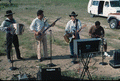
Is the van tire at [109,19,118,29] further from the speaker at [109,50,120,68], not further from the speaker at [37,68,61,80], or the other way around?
the speaker at [37,68,61,80]

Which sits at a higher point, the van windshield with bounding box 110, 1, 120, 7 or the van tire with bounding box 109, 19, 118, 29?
the van windshield with bounding box 110, 1, 120, 7

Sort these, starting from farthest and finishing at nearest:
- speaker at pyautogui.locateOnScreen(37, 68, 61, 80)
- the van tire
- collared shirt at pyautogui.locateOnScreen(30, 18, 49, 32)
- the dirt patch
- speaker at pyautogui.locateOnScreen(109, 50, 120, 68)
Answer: the van tire
collared shirt at pyautogui.locateOnScreen(30, 18, 49, 32)
the dirt patch
speaker at pyautogui.locateOnScreen(109, 50, 120, 68)
speaker at pyautogui.locateOnScreen(37, 68, 61, 80)

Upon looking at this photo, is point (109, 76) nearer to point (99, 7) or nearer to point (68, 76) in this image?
point (68, 76)

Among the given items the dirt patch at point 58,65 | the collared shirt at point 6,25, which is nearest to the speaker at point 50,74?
the dirt patch at point 58,65

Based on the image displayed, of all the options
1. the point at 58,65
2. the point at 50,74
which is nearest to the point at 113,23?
the point at 58,65

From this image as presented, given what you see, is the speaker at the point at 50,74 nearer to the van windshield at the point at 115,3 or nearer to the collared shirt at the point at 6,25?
the collared shirt at the point at 6,25

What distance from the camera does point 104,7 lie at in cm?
1725

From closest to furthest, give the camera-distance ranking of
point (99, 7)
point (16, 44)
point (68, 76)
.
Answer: point (68, 76) → point (16, 44) → point (99, 7)

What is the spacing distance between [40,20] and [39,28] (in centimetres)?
34

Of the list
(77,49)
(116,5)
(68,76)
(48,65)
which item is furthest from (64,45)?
(116,5)

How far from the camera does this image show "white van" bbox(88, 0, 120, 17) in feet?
53.1

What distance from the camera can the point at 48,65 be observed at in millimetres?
6457

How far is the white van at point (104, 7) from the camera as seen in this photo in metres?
16.2

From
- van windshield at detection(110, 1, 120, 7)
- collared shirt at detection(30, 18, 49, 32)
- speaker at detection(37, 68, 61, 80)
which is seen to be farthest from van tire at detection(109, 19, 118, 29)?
speaker at detection(37, 68, 61, 80)
